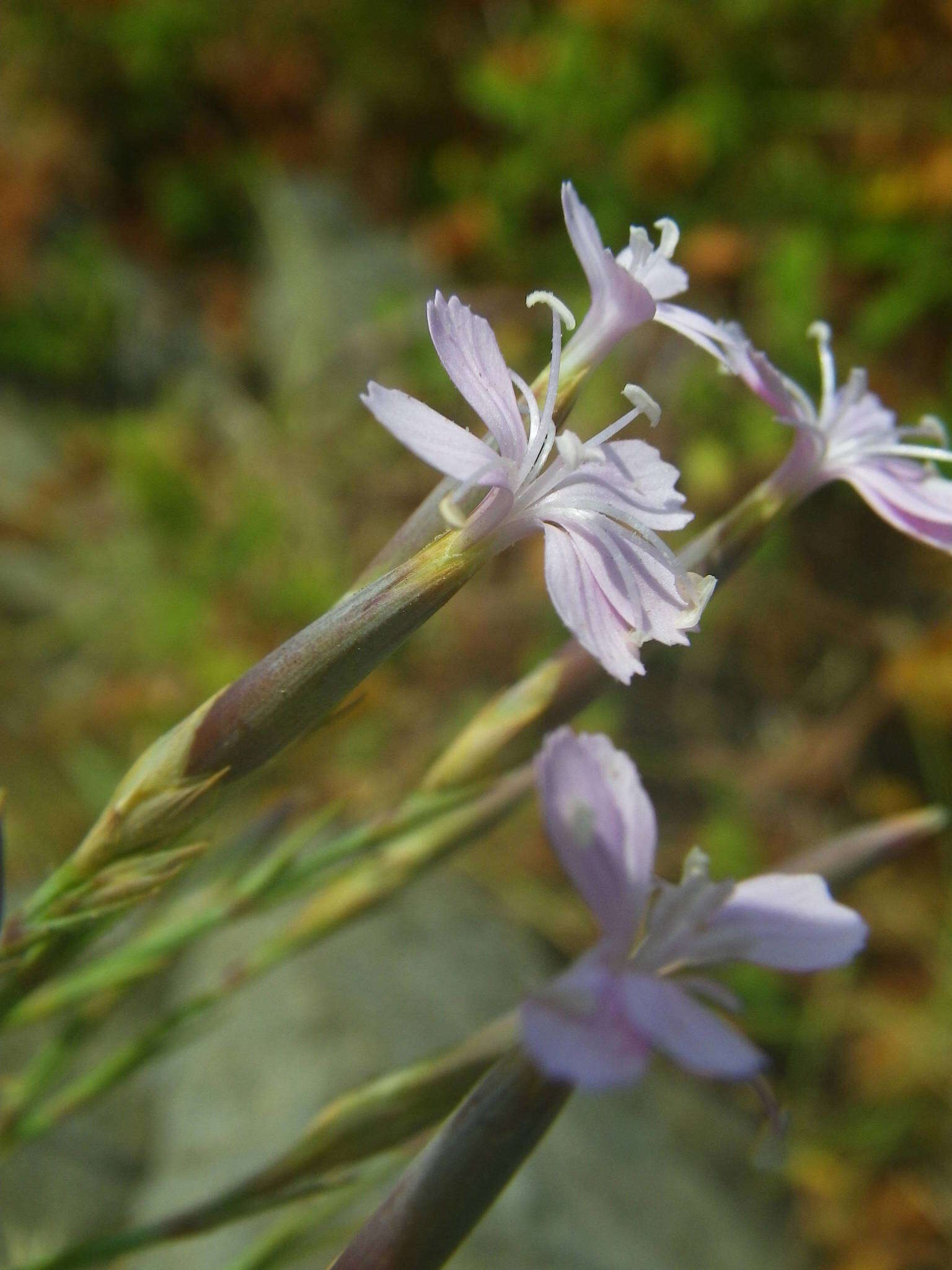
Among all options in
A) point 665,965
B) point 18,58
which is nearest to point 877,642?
point 665,965

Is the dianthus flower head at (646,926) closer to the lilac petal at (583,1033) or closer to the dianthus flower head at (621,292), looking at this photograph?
the lilac petal at (583,1033)

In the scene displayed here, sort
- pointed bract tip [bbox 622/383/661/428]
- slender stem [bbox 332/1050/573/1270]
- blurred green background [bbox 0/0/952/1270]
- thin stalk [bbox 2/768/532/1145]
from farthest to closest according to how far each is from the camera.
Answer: blurred green background [bbox 0/0/952/1270], thin stalk [bbox 2/768/532/1145], pointed bract tip [bbox 622/383/661/428], slender stem [bbox 332/1050/573/1270]

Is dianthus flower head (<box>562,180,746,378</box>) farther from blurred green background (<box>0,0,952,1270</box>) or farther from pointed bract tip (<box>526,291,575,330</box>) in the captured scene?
blurred green background (<box>0,0,952,1270</box>)

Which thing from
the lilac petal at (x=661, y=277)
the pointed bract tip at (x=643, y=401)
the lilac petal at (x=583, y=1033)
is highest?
the lilac petal at (x=661, y=277)

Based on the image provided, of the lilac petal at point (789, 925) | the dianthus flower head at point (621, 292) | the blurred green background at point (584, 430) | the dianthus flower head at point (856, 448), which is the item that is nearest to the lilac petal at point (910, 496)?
the dianthus flower head at point (856, 448)

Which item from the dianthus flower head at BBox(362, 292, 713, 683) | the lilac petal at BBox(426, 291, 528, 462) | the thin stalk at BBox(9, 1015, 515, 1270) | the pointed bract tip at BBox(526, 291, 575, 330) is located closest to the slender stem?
the thin stalk at BBox(9, 1015, 515, 1270)
